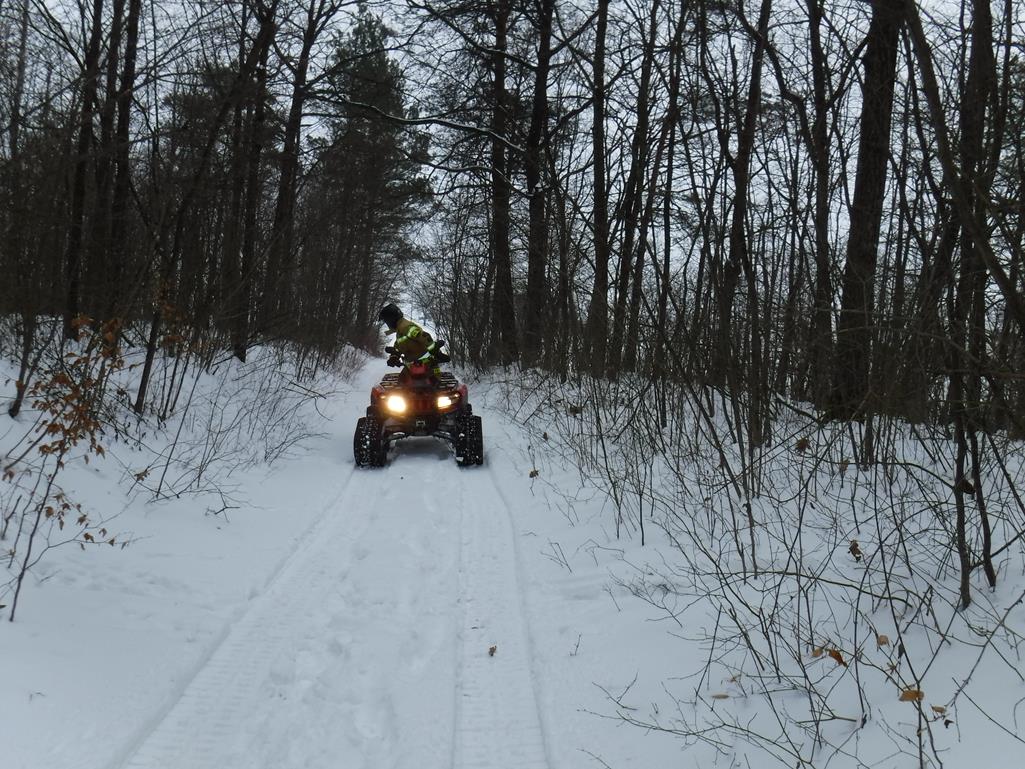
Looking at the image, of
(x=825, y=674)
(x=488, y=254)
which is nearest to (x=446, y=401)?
(x=825, y=674)

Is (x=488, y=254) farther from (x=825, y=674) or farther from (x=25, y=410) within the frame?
(x=825, y=674)

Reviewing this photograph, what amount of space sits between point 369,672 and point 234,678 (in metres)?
0.59

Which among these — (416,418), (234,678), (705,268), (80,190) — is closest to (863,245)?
(705,268)

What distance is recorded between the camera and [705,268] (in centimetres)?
655

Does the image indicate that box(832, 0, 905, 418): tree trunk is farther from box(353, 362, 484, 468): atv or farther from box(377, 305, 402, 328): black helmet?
box(377, 305, 402, 328): black helmet

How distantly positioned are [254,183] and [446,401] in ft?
14.0

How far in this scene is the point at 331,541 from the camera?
5012 millimetres

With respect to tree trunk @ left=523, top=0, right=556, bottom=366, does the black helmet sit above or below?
below

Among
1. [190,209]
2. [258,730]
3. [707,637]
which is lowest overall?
[258,730]

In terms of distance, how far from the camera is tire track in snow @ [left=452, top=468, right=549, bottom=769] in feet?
8.21

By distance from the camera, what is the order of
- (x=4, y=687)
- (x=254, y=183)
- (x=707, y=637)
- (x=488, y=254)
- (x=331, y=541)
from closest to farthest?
(x=4, y=687)
(x=707, y=637)
(x=331, y=541)
(x=254, y=183)
(x=488, y=254)

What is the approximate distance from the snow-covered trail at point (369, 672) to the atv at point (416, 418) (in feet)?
9.09

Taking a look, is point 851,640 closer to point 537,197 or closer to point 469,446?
point 469,446

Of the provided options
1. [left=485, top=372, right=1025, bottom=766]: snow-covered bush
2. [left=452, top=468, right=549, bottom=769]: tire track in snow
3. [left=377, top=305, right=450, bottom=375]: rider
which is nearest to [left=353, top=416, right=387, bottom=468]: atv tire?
[left=377, top=305, right=450, bottom=375]: rider
